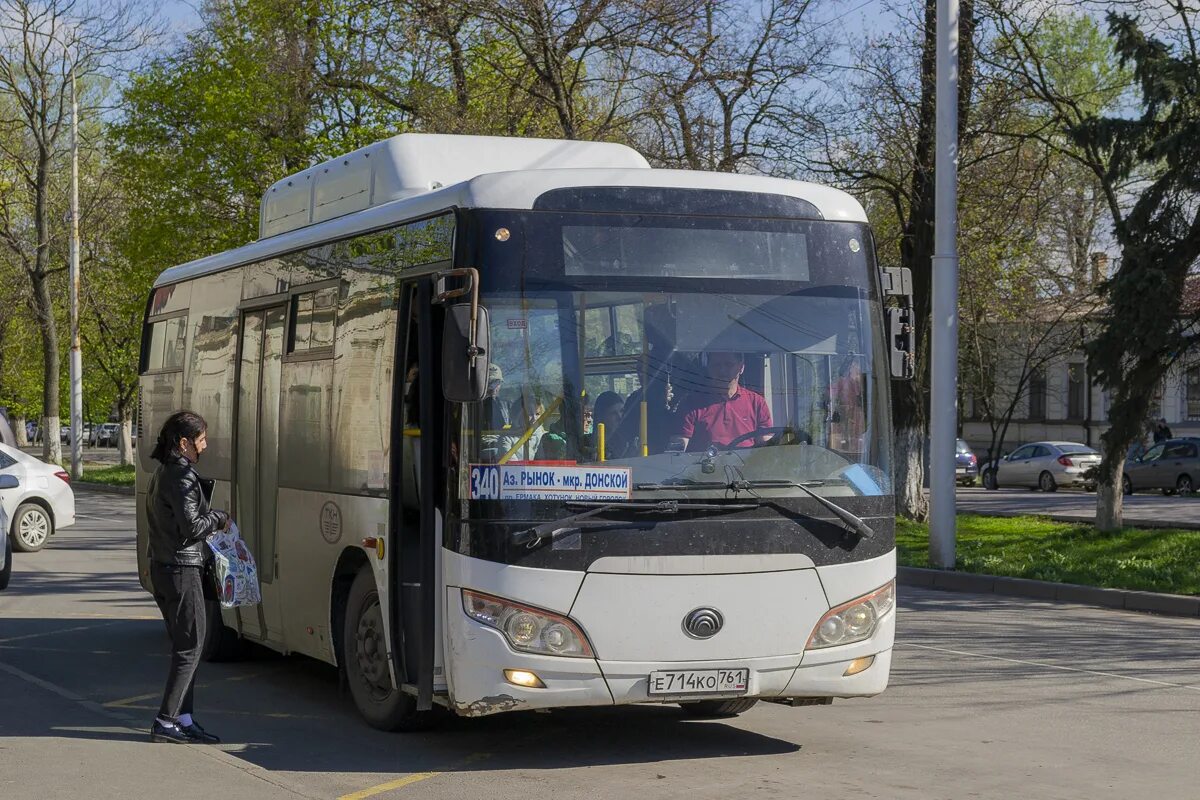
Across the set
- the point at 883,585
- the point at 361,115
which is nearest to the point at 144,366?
the point at 883,585

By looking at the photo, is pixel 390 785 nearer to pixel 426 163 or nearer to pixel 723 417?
pixel 723 417

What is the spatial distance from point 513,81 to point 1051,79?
28.3 feet

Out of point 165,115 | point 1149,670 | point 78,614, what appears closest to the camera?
point 1149,670

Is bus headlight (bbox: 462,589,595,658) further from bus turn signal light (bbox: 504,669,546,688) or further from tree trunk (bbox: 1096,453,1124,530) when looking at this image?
tree trunk (bbox: 1096,453,1124,530)

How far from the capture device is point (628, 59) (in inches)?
887

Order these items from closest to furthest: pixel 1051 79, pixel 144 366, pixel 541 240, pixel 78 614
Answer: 1. pixel 541 240
2. pixel 144 366
3. pixel 78 614
4. pixel 1051 79

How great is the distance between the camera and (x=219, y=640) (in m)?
11.0

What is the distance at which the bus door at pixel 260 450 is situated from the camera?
31.9 feet

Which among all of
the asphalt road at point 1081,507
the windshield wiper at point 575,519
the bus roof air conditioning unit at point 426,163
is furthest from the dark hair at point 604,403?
the asphalt road at point 1081,507

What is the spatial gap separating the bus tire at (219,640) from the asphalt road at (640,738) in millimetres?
105

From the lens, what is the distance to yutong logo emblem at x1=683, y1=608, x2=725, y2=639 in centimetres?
720

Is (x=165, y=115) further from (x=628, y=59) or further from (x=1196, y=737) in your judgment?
(x=1196, y=737)

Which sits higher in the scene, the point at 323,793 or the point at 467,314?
the point at 467,314

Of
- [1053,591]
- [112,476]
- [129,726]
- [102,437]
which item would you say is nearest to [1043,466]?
[112,476]
